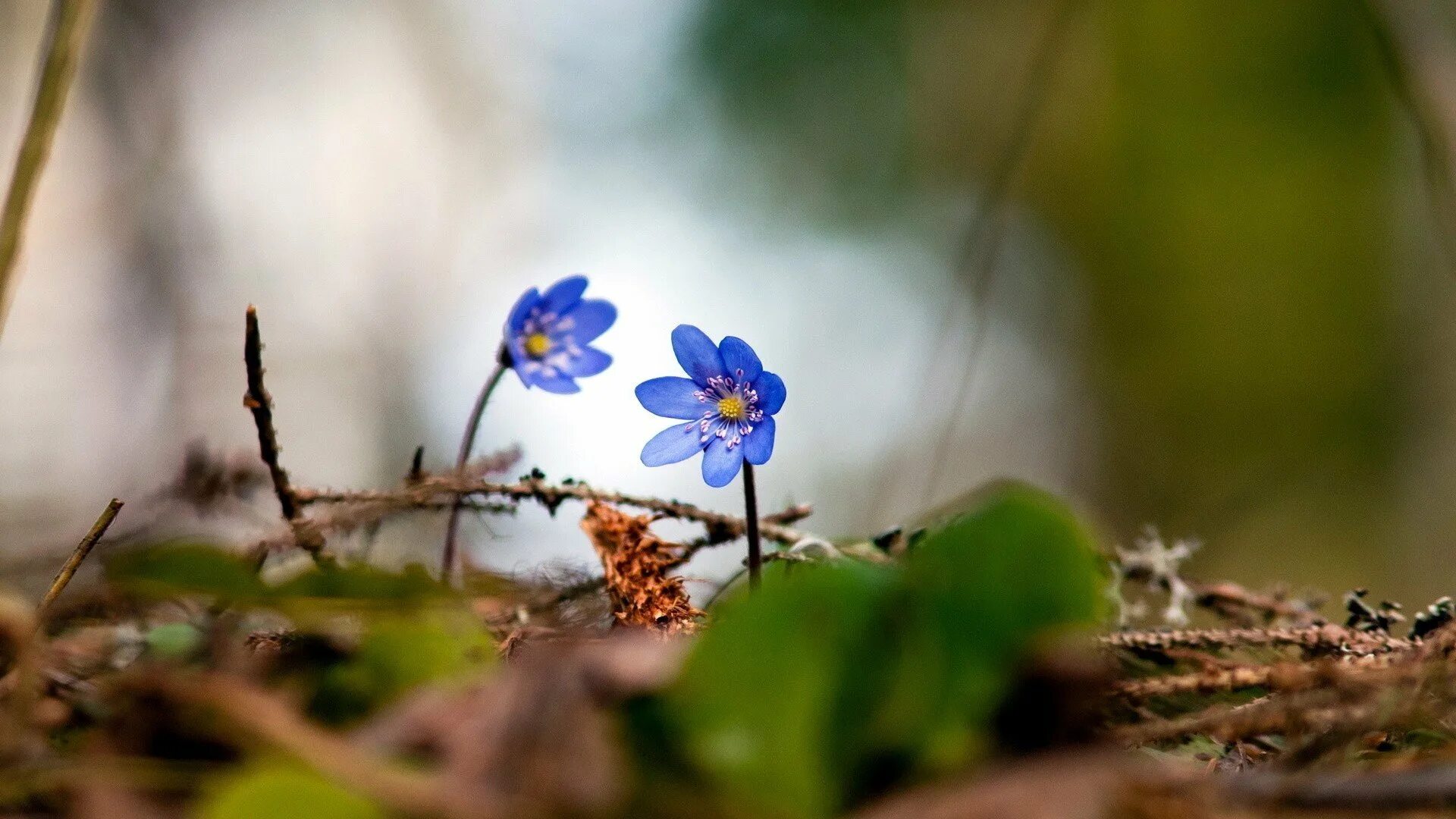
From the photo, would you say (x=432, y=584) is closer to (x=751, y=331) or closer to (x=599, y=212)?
(x=751, y=331)

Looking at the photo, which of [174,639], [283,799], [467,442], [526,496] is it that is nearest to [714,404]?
[526,496]

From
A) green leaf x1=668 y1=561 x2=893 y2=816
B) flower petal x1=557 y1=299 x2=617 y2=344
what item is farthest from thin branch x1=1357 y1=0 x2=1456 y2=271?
green leaf x1=668 y1=561 x2=893 y2=816

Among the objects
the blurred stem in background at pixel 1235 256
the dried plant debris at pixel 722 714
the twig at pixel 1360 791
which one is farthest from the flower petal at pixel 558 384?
the blurred stem in background at pixel 1235 256

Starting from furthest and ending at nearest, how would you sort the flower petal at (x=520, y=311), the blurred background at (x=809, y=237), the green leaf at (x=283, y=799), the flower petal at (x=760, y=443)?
1. the blurred background at (x=809, y=237)
2. the flower petal at (x=520, y=311)
3. the flower petal at (x=760, y=443)
4. the green leaf at (x=283, y=799)

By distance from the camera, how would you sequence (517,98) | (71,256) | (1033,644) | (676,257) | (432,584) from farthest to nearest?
(517,98) → (676,257) → (71,256) → (432,584) → (1033,644)

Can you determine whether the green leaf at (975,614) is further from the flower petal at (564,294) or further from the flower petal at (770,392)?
the flower petal at (564,294)

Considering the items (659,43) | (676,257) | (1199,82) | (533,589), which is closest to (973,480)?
(676,257)
